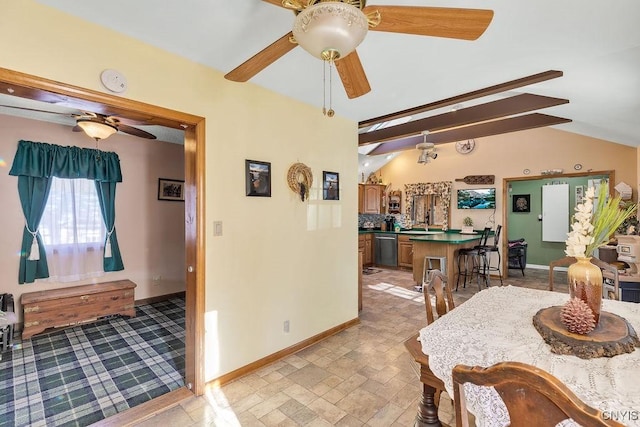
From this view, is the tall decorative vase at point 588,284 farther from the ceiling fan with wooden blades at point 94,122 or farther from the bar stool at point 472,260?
the bar stool at point 472,260

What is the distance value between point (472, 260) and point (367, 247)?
2415 millimetres

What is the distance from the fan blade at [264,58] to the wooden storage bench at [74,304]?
3.39 m

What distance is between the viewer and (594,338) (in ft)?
4.25

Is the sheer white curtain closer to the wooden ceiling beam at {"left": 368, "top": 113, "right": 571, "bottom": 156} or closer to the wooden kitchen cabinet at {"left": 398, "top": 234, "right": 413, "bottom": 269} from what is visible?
the wooden ceiling beam at {"left": 368, "top": 113, "right": 571, "bottom": 156}

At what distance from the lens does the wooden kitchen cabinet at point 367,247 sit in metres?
7.45

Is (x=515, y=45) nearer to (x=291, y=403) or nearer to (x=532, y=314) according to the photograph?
(x=532, y=314)

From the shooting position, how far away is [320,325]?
321 cm

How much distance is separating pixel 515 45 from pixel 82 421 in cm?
394

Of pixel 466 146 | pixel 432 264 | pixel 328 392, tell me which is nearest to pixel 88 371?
pixel 328 392

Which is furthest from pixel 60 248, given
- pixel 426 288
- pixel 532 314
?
pixel 532 314

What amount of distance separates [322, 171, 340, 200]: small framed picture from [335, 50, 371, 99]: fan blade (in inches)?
55.1

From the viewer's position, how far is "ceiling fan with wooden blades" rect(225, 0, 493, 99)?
3.47 ft

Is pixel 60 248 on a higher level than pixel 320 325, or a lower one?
higher

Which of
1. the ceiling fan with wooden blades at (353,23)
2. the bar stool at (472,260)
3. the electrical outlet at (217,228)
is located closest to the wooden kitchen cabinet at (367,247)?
the bar stool at (472,260)
